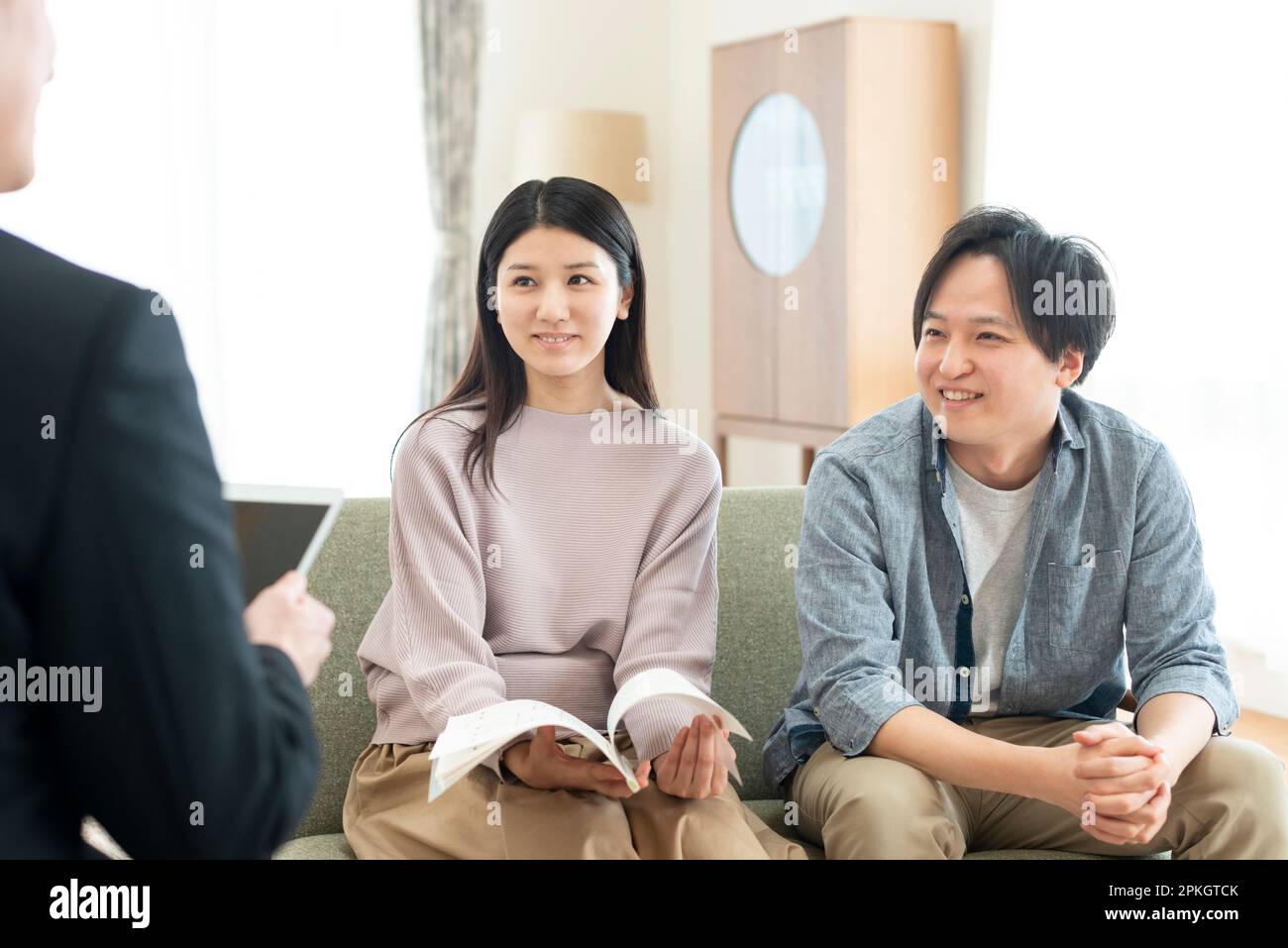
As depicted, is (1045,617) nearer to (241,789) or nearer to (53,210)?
(241,789)

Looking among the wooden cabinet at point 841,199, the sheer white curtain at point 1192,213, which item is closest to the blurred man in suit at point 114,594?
the sheer white curtain at point 1192,213

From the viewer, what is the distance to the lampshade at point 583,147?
15.4ft

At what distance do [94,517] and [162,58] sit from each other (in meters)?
4.13

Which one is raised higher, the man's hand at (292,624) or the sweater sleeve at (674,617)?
the man's hand at (292,624)

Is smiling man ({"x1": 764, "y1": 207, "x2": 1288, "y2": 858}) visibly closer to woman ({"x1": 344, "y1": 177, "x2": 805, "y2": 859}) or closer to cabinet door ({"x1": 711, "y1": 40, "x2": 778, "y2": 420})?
woman ({"x1": 344, "y1": 177, "x2": 805, "y2": 859})

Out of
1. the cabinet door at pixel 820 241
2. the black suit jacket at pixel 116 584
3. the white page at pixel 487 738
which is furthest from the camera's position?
the cabinet door at pixel 820 241

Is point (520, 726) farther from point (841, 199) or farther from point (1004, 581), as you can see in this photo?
point (841, 199)

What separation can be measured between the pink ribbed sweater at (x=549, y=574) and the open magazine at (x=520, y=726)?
18 cm

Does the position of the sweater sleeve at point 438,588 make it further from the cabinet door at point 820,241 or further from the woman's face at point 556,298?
the cabinet door at point 820,241

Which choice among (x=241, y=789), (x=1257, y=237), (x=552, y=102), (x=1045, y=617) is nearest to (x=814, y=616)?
(x=1045, y=617)

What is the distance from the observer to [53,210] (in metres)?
4.28

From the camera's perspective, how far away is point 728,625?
1967 mm

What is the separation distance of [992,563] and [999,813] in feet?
1.05

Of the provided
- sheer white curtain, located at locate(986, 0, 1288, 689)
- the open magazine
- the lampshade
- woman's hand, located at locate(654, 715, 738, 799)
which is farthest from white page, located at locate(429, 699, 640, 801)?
the lampshade
